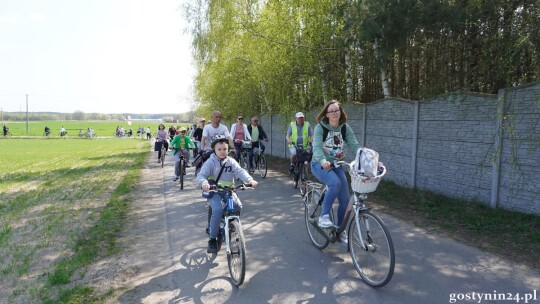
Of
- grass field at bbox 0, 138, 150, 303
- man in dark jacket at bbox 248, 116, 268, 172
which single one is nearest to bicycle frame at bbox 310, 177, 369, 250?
grass field at bbox 0, 138, 150, 303

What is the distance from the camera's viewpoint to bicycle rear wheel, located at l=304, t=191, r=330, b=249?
5.41 m

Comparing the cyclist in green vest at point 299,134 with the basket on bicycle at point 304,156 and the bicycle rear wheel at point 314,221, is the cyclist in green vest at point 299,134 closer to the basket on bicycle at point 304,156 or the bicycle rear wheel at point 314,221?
the basket on bicycle at point 304,156

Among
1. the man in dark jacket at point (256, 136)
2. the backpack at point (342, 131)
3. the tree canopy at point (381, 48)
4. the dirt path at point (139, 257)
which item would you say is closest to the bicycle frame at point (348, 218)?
the backpack at point (342, 131)

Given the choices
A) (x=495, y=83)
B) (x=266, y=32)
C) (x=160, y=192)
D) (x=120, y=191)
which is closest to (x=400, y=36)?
(x=495, y=83)

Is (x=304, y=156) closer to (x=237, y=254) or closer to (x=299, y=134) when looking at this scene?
(x=299, y=134)

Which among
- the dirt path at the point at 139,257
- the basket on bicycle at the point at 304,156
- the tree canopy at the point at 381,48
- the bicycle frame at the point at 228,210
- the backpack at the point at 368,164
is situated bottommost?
the dirt path at the point at 139,257

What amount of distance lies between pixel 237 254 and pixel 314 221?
57.3 inches

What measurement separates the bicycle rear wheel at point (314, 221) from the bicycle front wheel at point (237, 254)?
1.34 m

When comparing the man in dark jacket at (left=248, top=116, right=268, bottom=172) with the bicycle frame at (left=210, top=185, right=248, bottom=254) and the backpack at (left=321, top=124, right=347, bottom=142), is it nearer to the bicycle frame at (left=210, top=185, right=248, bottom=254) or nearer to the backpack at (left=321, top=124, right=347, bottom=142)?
the backpack at (left=321, top=124, right=347, bottom=142)

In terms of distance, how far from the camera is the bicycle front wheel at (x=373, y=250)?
3.97m

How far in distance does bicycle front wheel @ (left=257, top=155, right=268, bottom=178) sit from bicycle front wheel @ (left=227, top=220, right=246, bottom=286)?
8.43m

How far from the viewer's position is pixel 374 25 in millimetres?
8492

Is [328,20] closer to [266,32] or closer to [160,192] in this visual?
[266,32]

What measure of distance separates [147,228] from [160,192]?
3935 mm
